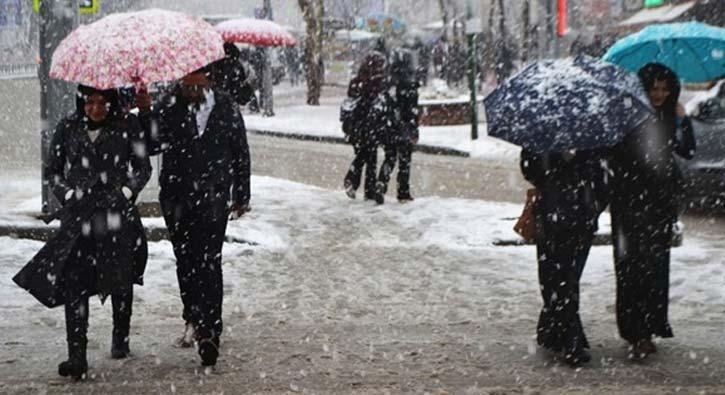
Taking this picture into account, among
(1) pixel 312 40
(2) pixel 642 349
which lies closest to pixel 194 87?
(2) pixel 642 349

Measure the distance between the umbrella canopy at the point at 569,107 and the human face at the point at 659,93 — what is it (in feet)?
0.63

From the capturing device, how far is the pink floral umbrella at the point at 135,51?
6.31m

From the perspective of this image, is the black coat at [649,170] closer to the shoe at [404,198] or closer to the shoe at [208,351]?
the shoe at [208,351]

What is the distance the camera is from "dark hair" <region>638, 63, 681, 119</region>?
264 inches

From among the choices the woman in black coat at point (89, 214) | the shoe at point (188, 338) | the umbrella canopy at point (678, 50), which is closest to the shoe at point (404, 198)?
the umbrella canopy at point (678, 50)

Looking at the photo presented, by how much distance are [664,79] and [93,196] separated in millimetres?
3228

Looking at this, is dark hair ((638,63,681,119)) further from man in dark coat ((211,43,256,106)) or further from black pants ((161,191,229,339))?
man in dark coat ((211,43,256,106))

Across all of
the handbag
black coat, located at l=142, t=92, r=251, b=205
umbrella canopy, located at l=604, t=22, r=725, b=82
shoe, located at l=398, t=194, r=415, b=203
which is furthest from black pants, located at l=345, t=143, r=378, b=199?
black coat, located at l=142, t=92, r=251, b=205

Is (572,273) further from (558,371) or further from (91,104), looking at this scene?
(91,104)

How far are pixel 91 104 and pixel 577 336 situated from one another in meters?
2.94

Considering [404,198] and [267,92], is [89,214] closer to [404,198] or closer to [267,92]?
[404,198]

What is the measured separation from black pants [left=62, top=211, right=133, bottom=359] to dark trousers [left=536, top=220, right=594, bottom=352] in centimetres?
232

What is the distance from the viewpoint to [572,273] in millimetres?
6641

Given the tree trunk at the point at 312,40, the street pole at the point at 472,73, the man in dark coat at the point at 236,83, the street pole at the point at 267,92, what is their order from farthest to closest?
the tree trunk at the point at 312,40
the street pole at the point at 267,92
the street pole at the point at 472,73
the man in dark coat at the point at 236,83
